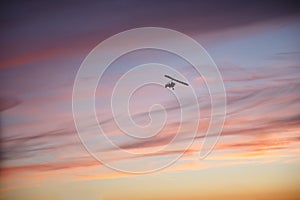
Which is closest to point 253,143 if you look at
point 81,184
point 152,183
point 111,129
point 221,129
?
point 221,129

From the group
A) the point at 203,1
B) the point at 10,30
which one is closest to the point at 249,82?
the point at 203,1

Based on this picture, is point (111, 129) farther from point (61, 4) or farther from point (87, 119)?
point (61, 4)

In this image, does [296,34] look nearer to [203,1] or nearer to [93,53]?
[203,1]

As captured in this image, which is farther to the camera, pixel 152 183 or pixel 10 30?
pixel 10 30

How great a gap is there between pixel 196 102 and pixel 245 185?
2.23 ft

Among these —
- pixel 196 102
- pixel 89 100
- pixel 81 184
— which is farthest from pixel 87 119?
pixel 196 102

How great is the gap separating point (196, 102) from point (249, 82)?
1.32ft

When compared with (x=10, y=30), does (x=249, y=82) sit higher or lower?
lower

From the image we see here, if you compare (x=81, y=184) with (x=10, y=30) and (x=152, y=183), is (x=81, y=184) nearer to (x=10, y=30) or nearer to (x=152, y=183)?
(x=152, y=183)

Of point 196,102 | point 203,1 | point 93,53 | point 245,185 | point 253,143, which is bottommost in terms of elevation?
point 245,185

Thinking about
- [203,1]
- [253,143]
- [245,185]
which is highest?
[203,1]

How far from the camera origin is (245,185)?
156 inches

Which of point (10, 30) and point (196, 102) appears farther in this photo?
point (10, 30)

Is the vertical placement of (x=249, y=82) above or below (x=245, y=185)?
above
